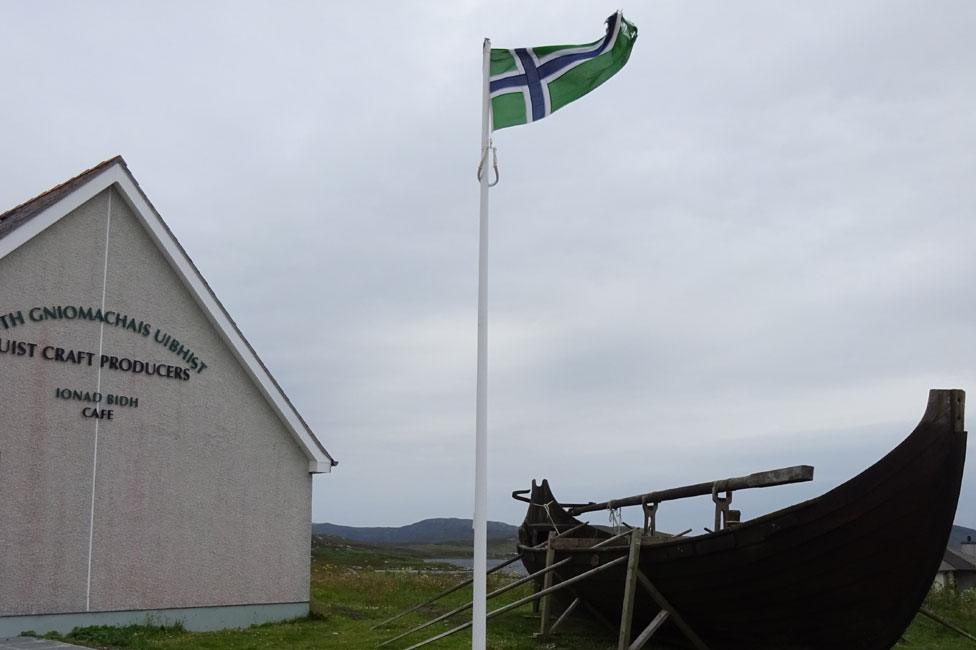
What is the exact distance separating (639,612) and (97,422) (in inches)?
321

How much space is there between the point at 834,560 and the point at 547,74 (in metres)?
6.16

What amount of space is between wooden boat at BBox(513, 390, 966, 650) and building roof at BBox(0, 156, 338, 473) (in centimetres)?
607

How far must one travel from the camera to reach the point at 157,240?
46.1 ft

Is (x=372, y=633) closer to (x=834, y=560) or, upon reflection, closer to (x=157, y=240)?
(x=157, y=240)

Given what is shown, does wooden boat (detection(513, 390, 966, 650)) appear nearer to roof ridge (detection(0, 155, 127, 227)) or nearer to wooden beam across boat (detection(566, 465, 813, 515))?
wooden beam across boat (detection(566, 465, 813, 515))

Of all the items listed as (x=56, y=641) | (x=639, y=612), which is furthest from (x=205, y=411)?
(x=639, y=612)

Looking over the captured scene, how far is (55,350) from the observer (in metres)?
12.7

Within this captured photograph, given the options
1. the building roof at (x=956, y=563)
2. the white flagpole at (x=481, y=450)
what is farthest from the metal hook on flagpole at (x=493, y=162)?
the building roof at (x=956, y=563)

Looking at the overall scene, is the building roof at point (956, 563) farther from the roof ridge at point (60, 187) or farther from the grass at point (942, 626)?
the roof ridge at point (60, 187)

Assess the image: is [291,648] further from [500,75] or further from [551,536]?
[500,75]

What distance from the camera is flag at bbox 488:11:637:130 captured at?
350 inches

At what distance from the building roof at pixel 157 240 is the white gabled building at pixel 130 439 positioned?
2cm

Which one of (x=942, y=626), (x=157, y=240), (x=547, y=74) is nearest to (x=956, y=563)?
(x=942, y=626)

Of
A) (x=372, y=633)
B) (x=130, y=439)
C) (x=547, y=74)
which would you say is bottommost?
(x=372, y=633)
